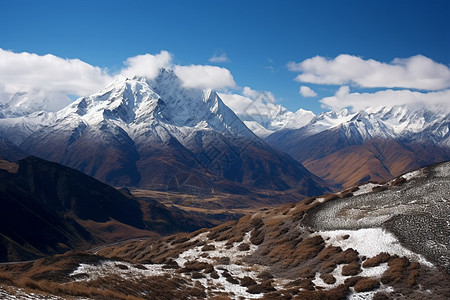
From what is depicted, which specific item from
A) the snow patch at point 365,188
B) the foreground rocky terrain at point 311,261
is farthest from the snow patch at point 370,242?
the snow patch at point 365,188

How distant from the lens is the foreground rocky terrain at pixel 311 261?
3919 cm

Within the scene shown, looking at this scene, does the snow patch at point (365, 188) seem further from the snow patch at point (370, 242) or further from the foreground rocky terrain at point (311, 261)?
the snow patch at point (370, 242)

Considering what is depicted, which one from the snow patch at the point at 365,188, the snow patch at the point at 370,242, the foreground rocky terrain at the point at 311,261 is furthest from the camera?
the snow patch at the point at 365,188

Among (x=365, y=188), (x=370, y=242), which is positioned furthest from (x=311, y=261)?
(x=365, y=188)

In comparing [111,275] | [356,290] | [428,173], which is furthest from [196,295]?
[428,173]

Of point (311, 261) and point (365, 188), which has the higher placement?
point (365, 188)

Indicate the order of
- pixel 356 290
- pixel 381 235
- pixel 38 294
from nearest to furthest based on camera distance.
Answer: pixel 38 294 < pixel 356 290 < pixel 381 235

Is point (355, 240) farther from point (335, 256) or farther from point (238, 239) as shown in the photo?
point (238, 239)

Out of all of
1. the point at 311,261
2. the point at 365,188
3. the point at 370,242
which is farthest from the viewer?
the point at 365,188

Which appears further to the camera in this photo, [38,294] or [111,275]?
[111,275]

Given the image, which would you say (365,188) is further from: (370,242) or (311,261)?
(311,261)

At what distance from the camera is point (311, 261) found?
52656 mm

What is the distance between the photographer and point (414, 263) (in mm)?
42906

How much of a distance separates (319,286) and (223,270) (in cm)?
1550
